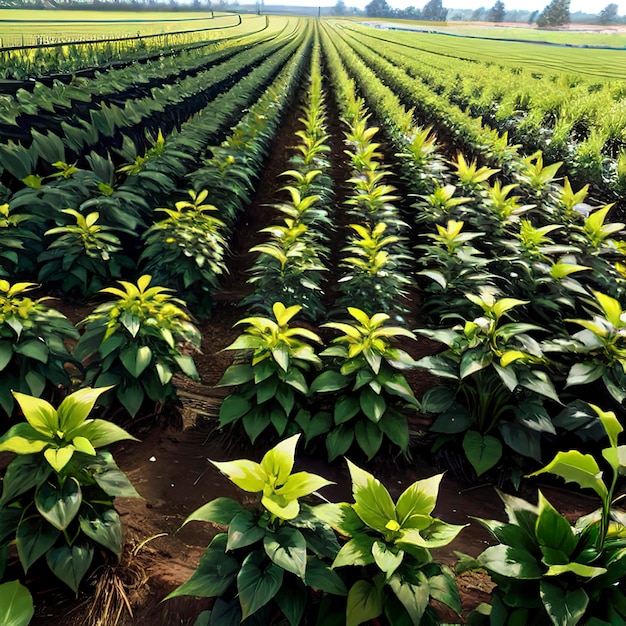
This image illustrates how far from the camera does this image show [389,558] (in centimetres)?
124

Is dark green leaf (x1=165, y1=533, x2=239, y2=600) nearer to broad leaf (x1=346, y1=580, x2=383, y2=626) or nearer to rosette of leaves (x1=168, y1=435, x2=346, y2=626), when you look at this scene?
rosette of leaves (x1=168, y1=435, x2=346, y2=626)

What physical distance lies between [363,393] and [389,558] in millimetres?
1067

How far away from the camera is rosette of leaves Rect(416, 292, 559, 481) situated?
2.20 metres

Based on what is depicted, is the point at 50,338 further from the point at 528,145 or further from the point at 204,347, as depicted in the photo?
the point at 528,145

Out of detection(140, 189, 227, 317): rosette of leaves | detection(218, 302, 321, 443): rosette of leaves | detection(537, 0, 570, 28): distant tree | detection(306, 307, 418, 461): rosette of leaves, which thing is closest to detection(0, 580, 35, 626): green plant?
detection(218, 302, 321, 443): rosette of leaves

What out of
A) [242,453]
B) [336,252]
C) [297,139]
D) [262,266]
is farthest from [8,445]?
[297,139]

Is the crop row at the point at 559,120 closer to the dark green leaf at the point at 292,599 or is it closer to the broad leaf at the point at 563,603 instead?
the broad leaf at the point at 563,603

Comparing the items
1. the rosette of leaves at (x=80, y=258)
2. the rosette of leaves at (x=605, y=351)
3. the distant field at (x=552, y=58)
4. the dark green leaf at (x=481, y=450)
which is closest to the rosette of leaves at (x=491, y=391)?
the dark green leaf at (x=481, y=450)

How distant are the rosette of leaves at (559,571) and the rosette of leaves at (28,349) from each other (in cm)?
191

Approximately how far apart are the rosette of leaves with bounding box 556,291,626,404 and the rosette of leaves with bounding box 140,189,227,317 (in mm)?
2346

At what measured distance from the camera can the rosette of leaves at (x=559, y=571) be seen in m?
1.15

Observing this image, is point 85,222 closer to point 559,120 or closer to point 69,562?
point 69,562

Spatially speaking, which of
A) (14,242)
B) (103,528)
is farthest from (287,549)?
(14,242)

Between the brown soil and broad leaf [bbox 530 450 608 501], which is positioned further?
the brown soil
